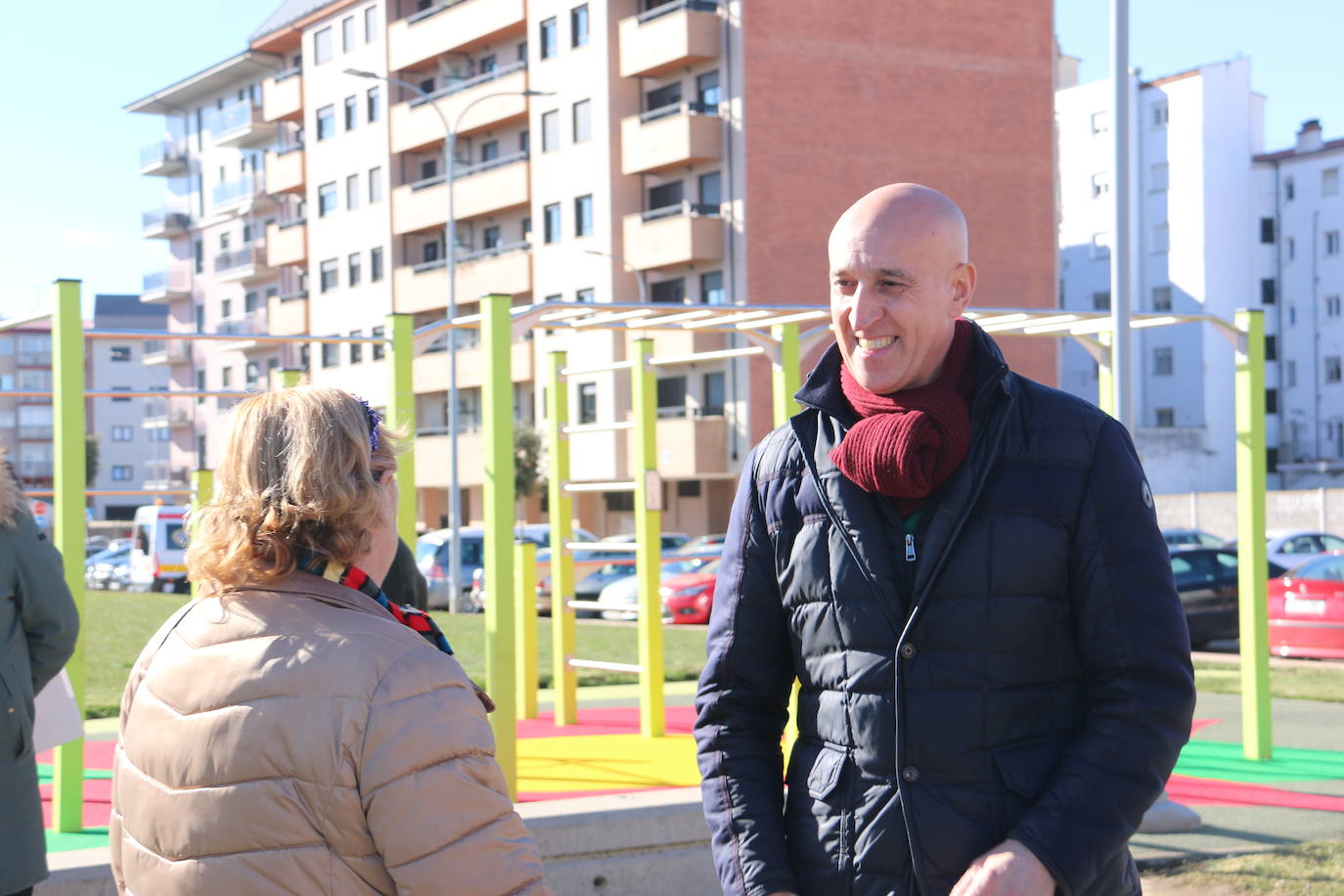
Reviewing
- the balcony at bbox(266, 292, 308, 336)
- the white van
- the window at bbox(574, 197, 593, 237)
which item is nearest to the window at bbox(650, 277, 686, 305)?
the window at bbox(574, 197, 593, 237)

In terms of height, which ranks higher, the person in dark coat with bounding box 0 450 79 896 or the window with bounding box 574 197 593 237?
the window with bounding box 574 197 593 237

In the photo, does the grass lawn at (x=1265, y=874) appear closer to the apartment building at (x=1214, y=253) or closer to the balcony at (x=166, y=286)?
the apartment building at (x=1214, y=253)

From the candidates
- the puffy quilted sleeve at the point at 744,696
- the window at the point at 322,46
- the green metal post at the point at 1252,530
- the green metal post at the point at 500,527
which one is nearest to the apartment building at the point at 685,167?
the window at the point at 322,46

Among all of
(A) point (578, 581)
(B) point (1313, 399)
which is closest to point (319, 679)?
(A) point (578, 581)

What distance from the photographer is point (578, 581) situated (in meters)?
29.5

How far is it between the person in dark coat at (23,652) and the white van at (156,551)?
99.8ft

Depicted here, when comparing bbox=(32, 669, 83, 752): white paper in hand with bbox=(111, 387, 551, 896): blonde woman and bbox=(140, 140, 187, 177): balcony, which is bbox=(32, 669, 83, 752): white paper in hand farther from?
bbox=(140, 140, 187, 177): balcony

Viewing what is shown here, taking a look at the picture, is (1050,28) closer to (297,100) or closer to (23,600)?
(297,100)

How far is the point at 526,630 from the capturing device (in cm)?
1141

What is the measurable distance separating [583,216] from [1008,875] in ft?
152

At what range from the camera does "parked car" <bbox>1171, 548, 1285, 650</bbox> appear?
21.1 meters

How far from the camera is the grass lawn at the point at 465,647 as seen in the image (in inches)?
594

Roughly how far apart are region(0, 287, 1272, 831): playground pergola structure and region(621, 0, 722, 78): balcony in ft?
111

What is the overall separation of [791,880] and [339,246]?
192 ft
